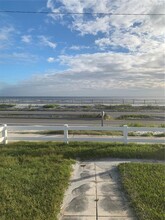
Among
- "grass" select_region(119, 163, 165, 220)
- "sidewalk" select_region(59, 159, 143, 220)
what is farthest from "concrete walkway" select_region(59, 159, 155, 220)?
"grass" select_region(119, 163, 165, 220)

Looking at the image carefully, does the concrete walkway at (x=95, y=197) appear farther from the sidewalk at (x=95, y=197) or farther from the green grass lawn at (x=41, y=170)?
the green grass lawn at (x=41, y=170)

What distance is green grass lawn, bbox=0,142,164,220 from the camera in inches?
210

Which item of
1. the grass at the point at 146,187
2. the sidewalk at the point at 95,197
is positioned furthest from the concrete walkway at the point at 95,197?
the grass at the point at 146,187

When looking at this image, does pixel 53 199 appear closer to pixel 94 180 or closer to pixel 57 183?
pixel 57 183

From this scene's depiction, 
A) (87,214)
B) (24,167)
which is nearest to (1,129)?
(24,167)

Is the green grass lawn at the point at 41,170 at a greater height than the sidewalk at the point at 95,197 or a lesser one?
greater

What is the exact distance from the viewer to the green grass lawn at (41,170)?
5.33 meters

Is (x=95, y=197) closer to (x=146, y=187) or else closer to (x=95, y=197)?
(x=95, y=197)

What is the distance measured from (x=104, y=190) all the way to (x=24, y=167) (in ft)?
9.23

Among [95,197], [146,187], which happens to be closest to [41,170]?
[95,197]

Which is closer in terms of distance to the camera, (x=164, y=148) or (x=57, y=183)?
(x=57, y=183)

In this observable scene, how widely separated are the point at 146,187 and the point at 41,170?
3.02 meters

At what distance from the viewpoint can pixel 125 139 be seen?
445 inches

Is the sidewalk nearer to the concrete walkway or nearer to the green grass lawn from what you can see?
the concrete walkway
